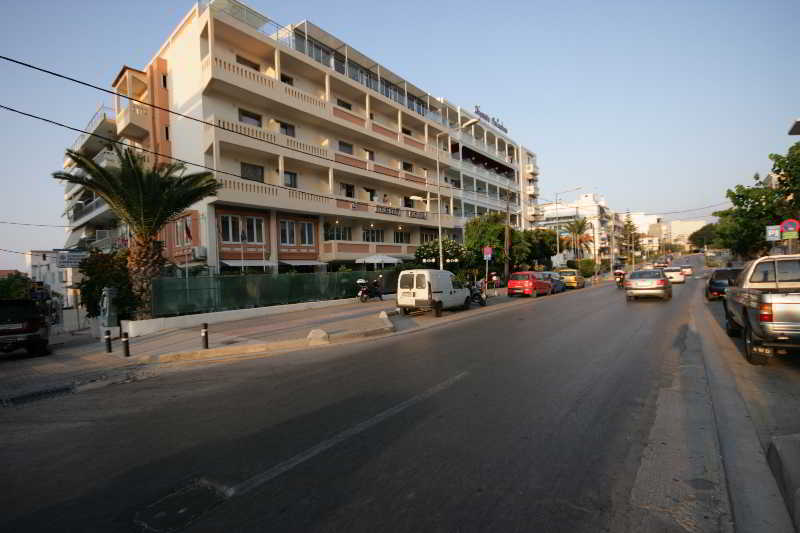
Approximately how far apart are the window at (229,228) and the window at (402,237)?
14455 mm

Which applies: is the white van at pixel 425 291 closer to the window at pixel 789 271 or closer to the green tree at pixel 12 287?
the window at pixel 789 271

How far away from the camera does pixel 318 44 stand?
27.8 meters

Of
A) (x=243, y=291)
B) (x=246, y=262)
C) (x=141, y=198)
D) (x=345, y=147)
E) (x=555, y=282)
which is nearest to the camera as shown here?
(x=141, y=198)

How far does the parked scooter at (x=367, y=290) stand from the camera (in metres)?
23.6

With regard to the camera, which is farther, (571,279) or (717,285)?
(571,279)

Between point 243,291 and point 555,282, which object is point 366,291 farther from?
point 555,282

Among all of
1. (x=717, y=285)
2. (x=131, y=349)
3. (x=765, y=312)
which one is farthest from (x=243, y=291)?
(x=717, y=285)

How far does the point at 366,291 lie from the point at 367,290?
0.43ft

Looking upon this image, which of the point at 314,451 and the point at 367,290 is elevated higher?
the point at 367,290

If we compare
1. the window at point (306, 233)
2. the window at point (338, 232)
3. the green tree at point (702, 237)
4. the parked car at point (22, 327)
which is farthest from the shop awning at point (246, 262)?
the green tree at point (702, 237)

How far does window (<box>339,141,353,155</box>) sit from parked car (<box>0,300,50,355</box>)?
66.6 ft

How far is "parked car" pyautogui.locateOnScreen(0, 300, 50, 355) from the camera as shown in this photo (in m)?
12.1

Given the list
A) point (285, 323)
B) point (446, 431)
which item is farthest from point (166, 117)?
point (446, 431)

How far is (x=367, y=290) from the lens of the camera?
23734 millimetres
